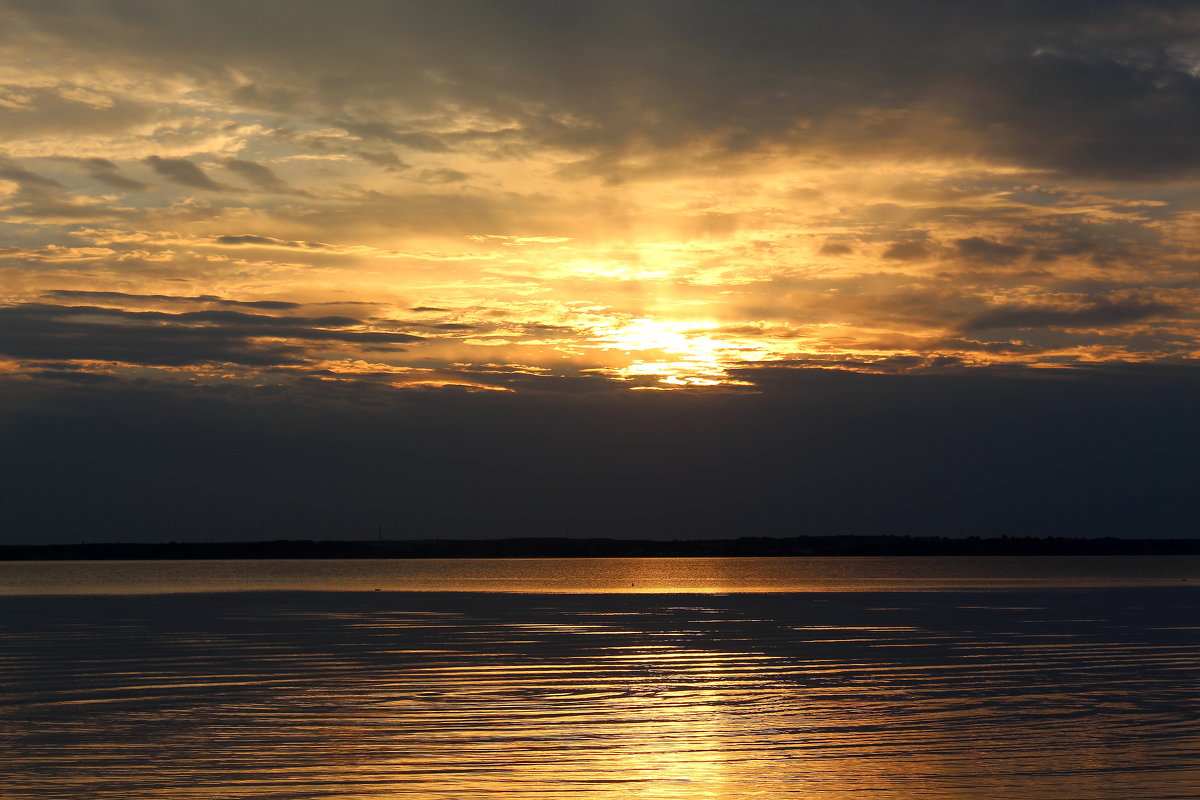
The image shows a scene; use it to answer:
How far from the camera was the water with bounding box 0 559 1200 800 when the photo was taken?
2089 centimetres

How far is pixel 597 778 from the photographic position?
20891 mm

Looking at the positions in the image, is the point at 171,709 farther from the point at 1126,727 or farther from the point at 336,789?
the point at 1126,727

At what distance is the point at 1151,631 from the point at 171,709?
42674 mm

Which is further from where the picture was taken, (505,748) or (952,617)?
(952,617)

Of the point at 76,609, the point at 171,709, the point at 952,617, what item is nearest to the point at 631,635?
the point at 952,617

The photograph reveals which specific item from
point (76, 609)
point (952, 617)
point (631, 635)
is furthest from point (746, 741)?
point (76, 609)

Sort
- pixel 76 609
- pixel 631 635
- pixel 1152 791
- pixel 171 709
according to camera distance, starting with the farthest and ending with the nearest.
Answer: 1. pixel 76 609
2. pixel 631 635
3. pixel 171 709
4. pixel 1152 791

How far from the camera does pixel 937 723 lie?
1068 inches

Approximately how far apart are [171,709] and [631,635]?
27.4 meters

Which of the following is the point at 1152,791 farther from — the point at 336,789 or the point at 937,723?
the point at 336,789

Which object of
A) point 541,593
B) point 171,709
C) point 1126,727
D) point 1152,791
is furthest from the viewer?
point 541,593

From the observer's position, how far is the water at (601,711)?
2089cm

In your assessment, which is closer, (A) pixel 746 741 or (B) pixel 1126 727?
(A) pixel 746 741

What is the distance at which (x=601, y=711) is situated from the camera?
1134 inches
